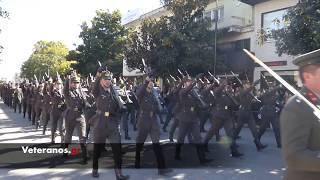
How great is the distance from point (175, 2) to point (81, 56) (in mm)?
19633

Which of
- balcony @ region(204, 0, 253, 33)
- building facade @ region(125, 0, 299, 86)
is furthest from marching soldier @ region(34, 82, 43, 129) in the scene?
balcony @ region(204, 0, 253, 33)

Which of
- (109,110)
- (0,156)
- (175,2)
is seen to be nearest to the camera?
(109,110)

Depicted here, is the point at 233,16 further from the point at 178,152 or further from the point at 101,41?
the point at 101,41

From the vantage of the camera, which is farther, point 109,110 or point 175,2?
point 175,2

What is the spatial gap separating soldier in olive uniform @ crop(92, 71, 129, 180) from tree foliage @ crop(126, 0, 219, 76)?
637 inches

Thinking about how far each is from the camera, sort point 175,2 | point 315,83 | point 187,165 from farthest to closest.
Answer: point 175,2 < point 187,165 < point 315,83

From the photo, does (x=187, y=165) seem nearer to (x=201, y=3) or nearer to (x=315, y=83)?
(x=315, y=83)

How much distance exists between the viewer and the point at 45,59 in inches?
2881

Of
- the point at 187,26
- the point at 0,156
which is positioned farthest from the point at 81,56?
the point at 0,156

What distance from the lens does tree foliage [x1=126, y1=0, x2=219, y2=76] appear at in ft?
76.6

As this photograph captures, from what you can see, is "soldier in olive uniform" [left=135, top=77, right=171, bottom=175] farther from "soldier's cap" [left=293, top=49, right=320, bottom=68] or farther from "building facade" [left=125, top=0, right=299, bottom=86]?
"building facade" [left=125, top=0, right=299, bottom=86]

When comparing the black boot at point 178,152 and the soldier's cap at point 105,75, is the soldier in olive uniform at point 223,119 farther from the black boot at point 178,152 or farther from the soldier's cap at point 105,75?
the soldier's cap at point 105,75

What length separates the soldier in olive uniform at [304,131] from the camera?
2285 millimetres

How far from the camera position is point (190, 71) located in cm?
2395
